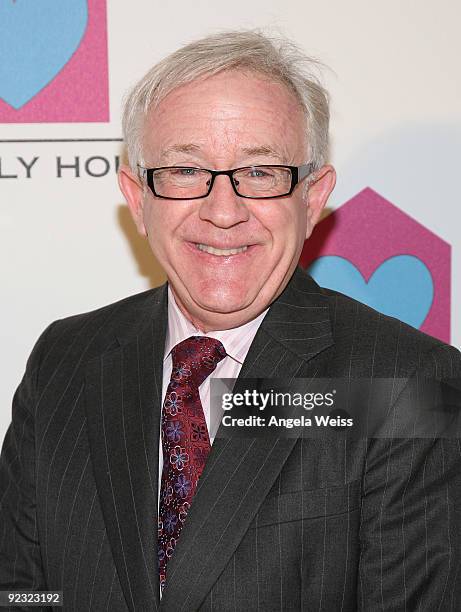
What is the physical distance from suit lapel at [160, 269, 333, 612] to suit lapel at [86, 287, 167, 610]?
64 mm

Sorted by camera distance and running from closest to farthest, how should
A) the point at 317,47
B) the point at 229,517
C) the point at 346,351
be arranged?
the point at 229,517 → the point at 346,351 → the point at 317,47

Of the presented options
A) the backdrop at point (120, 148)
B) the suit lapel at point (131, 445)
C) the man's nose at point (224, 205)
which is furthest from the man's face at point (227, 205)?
the backdrop at point (120, 148)

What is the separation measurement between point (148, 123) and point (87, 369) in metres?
0.46

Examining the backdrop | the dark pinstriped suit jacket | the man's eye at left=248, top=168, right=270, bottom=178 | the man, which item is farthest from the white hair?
the backdrop

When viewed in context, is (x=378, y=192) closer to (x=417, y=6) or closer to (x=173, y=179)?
(x=417, y=6)

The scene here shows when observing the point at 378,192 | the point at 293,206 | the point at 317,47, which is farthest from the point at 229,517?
the point at 317,47

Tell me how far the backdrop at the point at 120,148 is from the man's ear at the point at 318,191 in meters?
0.47

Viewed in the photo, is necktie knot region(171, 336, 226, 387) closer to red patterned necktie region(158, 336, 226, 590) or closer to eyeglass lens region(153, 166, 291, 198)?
red patterned necktie region(158, 336, 226, 590)

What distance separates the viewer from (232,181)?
137cm

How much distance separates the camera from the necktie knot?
1.45 m

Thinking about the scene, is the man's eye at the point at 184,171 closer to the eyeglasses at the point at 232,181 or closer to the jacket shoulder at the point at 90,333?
the eyeglasses at the point at 232,181

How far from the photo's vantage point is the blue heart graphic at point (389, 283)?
2.02 meters

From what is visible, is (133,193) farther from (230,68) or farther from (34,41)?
(34,41)

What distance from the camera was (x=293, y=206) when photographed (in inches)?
56.2
